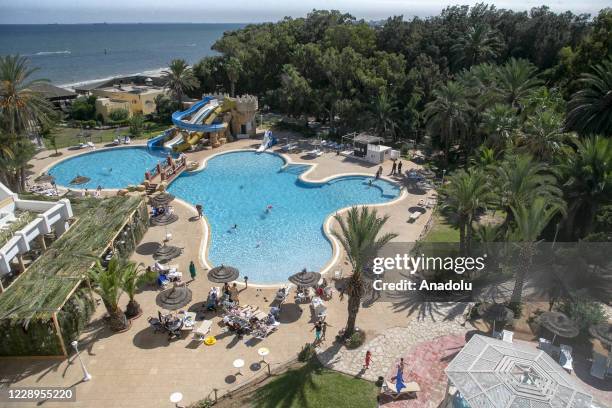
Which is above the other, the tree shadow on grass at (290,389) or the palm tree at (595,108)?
the palm tree at (595,108)

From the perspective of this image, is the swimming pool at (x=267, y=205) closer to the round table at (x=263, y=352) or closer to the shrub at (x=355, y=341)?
the round table at (x=263, y=352)

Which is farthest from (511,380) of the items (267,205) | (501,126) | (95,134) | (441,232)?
(95,134)

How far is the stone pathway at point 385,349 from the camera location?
15.8m

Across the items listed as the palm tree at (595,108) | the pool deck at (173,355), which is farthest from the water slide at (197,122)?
the palm tree at (595,108)

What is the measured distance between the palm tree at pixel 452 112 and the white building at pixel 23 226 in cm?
2873

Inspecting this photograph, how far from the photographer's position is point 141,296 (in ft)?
66.0

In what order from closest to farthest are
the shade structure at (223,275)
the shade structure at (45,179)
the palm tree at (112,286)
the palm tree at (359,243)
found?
1. the palm tree at (359,243)
2. the palm tree at (112,286)
3. the shade structure at (223,275)
4. the shade structure at (45,179)

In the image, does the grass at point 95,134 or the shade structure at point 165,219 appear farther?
the grass at point 95,134

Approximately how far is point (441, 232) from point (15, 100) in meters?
31.7

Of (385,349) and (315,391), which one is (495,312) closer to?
(385,349)

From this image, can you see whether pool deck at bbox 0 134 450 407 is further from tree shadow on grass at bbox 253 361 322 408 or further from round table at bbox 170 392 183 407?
tree shadow on grass at bbox 253 361 322 408

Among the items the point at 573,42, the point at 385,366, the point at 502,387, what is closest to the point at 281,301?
the point at 385,366

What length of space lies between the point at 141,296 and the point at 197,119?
27.9m

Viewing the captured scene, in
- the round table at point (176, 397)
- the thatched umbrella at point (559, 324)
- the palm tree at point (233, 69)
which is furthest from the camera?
the palm tree at point (233, 69)
